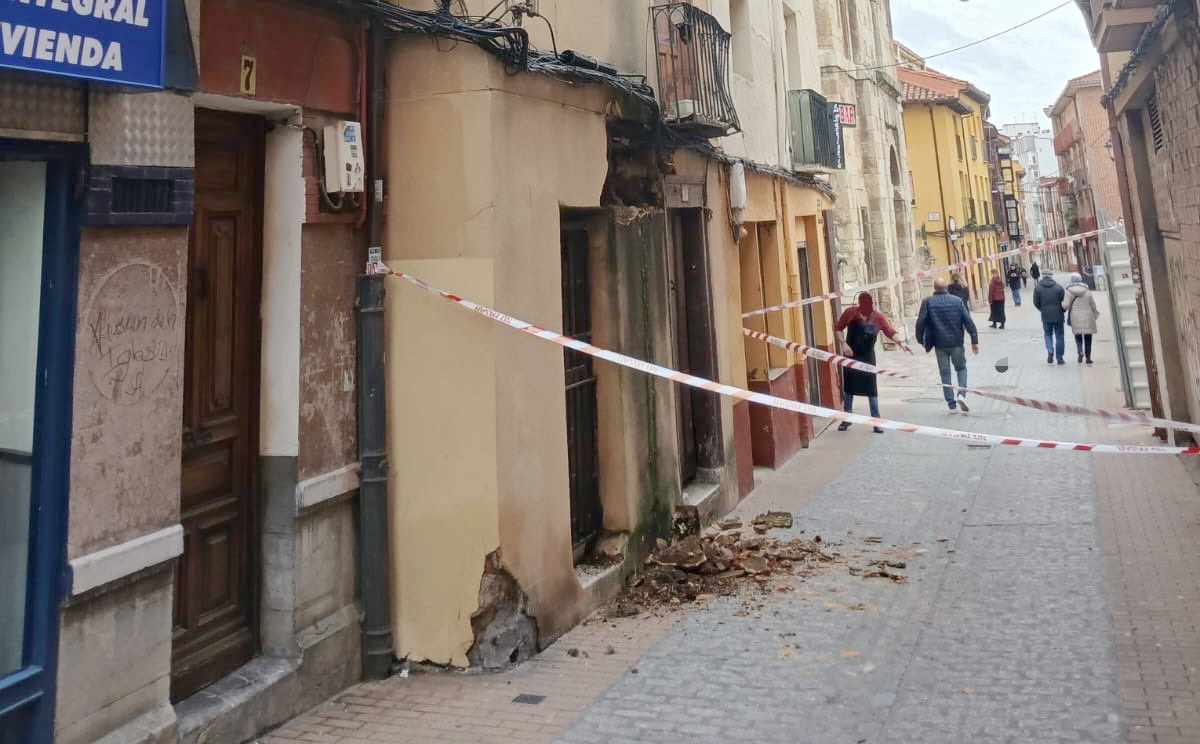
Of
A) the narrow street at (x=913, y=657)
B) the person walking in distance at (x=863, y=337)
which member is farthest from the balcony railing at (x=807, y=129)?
the narrow street at (x=913, y=657)

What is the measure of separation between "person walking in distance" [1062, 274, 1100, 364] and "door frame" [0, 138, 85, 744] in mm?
17121

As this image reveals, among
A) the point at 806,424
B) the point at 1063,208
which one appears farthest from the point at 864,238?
the point at 1063,208

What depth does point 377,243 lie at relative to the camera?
5156mm

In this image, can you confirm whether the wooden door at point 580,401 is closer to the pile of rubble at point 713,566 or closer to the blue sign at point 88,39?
the pile of rubble at point 713,566

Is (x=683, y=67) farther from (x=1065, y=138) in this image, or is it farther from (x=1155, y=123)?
(x=1065, y=138)

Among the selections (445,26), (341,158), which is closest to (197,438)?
(341,158)

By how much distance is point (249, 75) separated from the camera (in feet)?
14.2

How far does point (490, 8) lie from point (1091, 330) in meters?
15.7

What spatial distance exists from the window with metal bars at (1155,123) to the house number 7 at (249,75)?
7815 millimetres

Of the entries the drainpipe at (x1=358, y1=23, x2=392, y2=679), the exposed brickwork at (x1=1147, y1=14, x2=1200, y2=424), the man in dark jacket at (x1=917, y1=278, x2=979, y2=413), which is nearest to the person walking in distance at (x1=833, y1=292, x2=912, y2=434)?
the man in dark jacket at (x1=917, y1=278, x2=979, y2=413)

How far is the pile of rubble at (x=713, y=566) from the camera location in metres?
6.36

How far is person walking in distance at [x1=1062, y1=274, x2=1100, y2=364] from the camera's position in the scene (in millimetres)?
17203

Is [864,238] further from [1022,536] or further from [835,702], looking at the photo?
[835,702]

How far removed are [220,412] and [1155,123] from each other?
351 inches
